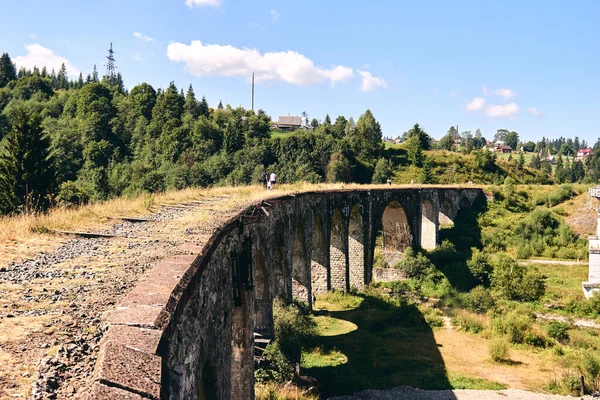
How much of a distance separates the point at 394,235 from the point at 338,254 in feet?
27.5

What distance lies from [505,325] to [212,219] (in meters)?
14.4

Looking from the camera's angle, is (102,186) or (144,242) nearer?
(144,242)

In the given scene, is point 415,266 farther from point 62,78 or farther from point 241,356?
point 62,78

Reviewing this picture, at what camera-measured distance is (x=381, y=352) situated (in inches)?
635

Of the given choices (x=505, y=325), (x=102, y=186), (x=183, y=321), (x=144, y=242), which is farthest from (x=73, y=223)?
(x=102, y=186)

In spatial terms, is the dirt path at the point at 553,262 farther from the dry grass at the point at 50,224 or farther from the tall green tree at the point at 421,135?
the tall green tree at the point at 421,135

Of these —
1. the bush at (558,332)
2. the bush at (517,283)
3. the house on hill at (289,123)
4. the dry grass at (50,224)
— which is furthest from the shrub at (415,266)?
the house on hill at (289,123)

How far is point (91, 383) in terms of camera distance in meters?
2.59

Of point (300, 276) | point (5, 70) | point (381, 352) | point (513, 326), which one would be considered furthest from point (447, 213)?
point (5, 70)

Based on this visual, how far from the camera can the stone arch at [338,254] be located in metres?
21.8

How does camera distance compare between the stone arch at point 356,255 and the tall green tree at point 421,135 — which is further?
the tall green tree at point 421,135

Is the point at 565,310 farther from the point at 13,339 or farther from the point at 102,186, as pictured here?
the point at 102,186

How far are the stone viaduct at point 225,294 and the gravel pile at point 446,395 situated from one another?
322 cm

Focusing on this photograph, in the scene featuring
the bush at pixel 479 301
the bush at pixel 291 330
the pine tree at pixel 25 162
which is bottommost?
the bush at pixel 479 301
